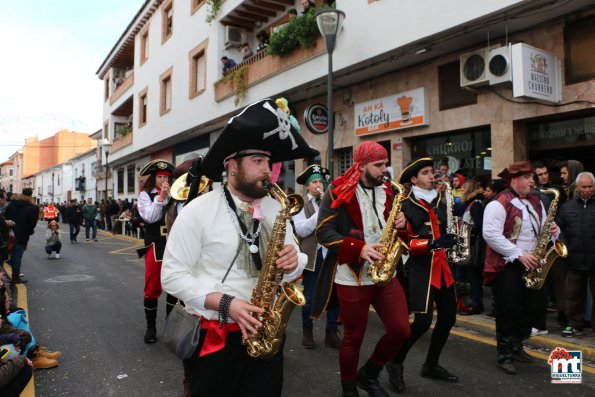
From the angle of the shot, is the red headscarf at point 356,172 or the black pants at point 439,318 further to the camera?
the black pants at point 439,318

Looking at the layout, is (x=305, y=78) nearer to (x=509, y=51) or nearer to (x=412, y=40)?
(x=412, y=40)

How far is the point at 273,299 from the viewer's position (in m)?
2.28

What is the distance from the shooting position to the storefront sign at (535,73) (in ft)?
25.3

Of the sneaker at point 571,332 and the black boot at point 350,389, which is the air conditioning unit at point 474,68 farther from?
the black boot at point 350,389

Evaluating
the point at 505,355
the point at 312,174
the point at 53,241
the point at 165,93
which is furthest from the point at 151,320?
the point at 165,93

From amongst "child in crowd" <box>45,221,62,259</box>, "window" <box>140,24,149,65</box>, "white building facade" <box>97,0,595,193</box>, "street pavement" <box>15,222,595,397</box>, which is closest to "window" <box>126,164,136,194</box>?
"window" <box>140,24,149,65</box>

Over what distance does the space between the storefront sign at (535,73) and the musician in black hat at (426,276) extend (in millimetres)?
4715

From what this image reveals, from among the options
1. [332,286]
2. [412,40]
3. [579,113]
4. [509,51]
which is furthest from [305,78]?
[332,286]

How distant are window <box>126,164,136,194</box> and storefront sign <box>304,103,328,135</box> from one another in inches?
884

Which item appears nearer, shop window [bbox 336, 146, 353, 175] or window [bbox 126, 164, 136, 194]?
shop window [bbox 336, 146, 353, 175]

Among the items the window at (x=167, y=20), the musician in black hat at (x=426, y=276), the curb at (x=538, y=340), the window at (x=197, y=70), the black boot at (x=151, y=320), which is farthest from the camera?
the window at (x=167, y=20)

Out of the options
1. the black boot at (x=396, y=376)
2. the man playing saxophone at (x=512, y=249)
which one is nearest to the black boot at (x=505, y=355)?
the man playing saxophone at (x=512, y=249)

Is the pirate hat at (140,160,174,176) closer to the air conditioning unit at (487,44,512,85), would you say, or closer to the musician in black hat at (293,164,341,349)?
the musician in black hat at (293,164,341,349)

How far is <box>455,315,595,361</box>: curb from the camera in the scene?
495 centimetres
